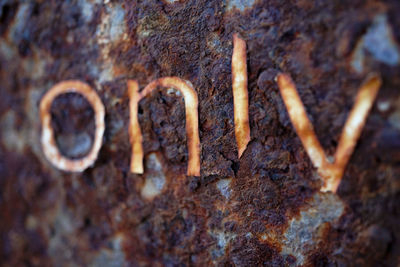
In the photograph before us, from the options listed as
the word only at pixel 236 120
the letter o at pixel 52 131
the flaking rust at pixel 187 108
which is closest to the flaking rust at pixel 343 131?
the word only at pixel 236 120

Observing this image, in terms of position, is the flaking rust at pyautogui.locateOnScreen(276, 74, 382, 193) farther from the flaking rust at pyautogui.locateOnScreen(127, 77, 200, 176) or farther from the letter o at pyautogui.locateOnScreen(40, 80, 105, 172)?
the letter o at pyautogui.locateOnScreen(40, 80, 105, 172)

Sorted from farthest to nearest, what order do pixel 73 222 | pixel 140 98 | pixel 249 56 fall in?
pixel 73 222
pixel 140 98
pixel 249 56

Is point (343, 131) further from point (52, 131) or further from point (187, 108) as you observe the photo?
point (52, 131)

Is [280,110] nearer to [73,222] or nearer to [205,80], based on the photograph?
[205,80]

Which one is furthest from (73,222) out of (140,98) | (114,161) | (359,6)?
(359,6)

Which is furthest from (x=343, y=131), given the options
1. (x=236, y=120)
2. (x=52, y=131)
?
(x=52, y=131)
